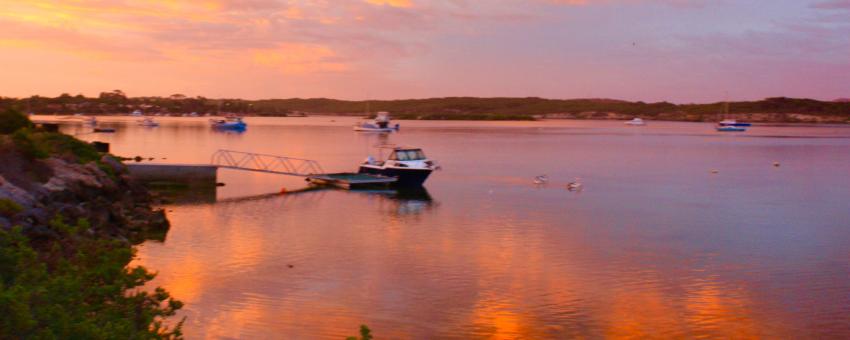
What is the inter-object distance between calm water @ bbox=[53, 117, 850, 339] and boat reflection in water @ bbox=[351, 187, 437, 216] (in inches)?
7.7

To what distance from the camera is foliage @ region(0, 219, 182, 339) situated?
27.1 feet

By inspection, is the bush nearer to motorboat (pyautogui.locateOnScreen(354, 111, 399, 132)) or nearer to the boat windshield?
the boat windshield

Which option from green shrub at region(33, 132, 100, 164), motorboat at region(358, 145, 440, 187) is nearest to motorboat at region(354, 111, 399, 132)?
motorboat at region(358, 145, 440, 187)

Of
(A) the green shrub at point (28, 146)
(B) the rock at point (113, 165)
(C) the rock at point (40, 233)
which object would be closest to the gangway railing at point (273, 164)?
(B) the rock at point (113, 165)

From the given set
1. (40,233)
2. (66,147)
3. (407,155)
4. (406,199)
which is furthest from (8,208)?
(407,155)

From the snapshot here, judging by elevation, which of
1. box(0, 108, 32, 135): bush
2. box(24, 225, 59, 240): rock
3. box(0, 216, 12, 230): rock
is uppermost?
box(0, 108, 32, 135): bush

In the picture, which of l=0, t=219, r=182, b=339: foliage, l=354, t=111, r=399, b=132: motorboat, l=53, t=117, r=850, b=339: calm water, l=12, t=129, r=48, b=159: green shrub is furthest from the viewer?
l=354, t=111, r=399, b=132: motorboat

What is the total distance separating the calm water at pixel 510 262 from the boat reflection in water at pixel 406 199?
196 mm

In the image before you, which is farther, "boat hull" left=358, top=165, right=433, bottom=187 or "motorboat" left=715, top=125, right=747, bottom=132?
"motorboat" left=715, top=125, right=747, bottom=132

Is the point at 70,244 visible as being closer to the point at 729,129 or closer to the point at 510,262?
the point at 510,262

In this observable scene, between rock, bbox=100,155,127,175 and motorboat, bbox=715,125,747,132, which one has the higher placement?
motorboat, bbox=715,125,747,132

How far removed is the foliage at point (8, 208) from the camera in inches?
742

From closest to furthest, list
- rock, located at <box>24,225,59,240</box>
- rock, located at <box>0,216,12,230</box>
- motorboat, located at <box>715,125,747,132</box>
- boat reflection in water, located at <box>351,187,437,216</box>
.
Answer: rock, located at <box>0,216,12,230</box> < rock, located at <box>24,225,59,240</box> < boat reflection in water, located at <box>351,187,437,216</box> < motorboat, located at <box>715,125,747,132</box>

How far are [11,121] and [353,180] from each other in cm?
1747
